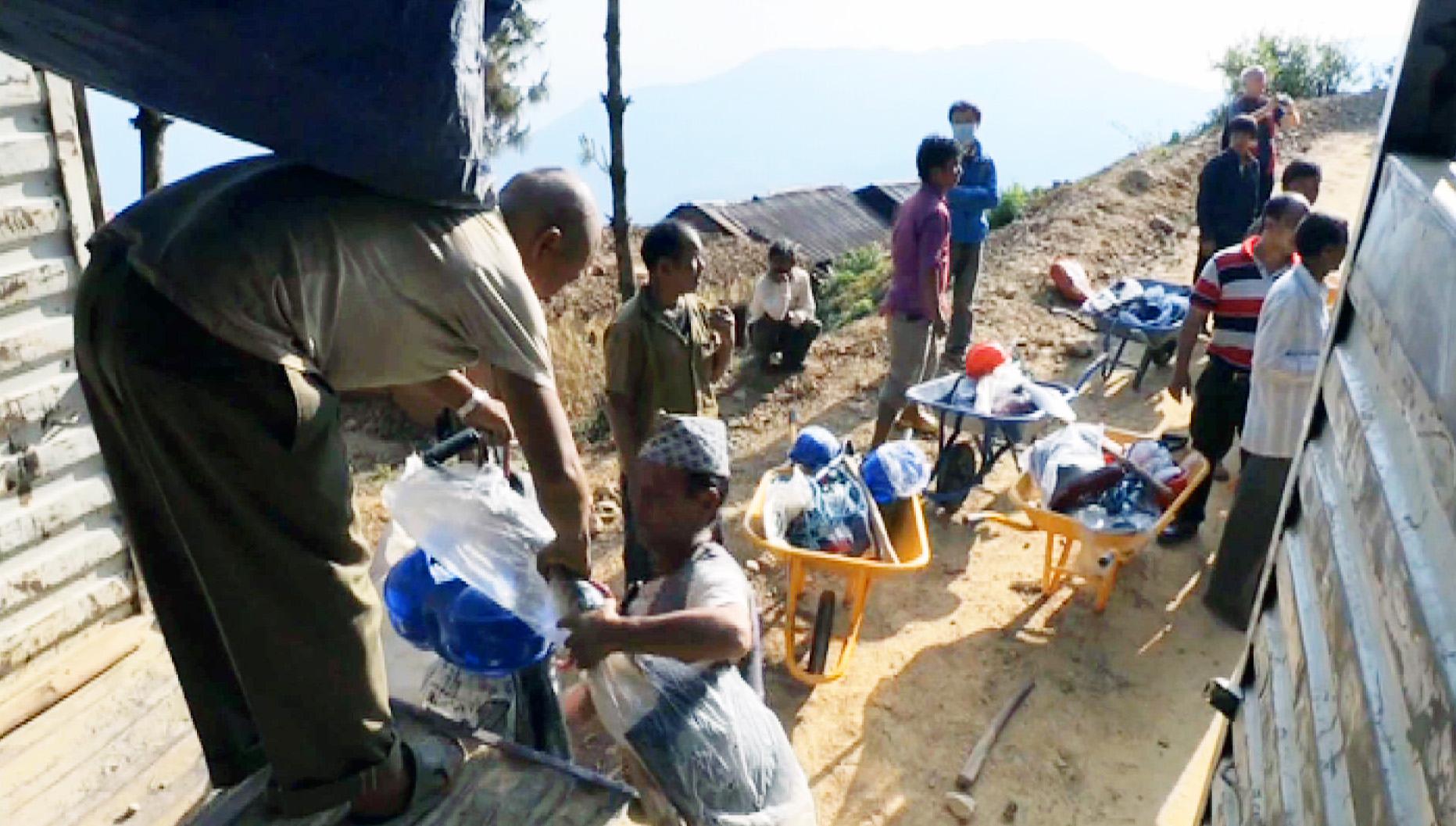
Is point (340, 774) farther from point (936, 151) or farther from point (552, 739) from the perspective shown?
point (936, 151)

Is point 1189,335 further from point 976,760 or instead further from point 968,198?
point 976,760

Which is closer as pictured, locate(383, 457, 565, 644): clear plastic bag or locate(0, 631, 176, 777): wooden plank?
locate(383, 457, 565, 644): clear plastic bag

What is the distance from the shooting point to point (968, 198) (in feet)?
24.6

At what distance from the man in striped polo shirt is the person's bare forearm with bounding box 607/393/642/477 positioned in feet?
9.84

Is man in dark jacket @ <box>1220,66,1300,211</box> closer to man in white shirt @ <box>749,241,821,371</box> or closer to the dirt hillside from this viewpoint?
the dirt hillside

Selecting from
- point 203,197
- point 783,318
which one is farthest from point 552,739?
point 783,318

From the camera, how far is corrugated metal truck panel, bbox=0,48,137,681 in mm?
3689

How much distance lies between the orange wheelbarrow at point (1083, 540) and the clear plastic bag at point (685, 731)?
106 inches

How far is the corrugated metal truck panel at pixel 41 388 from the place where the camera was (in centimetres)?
369

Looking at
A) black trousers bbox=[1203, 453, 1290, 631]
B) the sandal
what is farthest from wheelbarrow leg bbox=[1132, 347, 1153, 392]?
the sandal

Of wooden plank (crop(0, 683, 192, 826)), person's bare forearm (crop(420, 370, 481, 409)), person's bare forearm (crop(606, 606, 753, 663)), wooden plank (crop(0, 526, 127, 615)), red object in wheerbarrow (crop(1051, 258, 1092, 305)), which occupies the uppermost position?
person's bare forearm (crop(420, 370, 481, 409))

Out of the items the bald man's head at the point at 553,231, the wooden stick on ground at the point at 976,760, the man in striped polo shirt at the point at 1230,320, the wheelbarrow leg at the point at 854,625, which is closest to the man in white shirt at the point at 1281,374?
the man in striped polo shirt at the point at 1230,320

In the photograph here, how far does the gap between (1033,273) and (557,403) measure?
8725 millimetres

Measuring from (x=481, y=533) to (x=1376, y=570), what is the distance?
5.91ft
